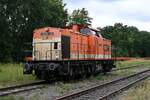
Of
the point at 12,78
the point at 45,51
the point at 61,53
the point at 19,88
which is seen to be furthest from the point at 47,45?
the point at 19,88

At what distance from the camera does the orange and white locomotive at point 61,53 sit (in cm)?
2266

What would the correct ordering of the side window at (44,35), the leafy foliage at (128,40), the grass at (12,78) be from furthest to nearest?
→ the leafy foliage at (128,40) < the side window at (44,35) < the grass at (12,78)

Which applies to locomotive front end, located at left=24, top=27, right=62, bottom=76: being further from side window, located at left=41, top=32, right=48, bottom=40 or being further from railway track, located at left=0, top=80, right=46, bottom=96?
railway track, located at left=0, top=80, right=46, bottom=96

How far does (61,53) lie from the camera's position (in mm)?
23016

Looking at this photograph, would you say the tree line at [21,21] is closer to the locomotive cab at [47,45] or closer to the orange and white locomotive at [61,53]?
the orange and white locomotive at [61,53]

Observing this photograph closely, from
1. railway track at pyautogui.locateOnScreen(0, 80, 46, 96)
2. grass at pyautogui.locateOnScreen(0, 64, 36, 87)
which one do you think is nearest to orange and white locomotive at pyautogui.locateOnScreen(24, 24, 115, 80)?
grass at pyautogui.locateOnScreen(0, 64, 36, 87)

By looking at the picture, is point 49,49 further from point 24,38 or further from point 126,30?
point 126,30

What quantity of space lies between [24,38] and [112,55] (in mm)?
20788

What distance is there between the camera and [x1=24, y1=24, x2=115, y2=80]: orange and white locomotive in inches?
892

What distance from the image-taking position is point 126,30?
147m

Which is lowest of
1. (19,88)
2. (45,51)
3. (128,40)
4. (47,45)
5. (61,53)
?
(19,88)

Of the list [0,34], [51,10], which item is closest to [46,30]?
[0,34]

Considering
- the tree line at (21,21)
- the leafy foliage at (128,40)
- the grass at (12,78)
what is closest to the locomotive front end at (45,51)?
the grass at (12,78)

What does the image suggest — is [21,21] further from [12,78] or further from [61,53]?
[61,53]
